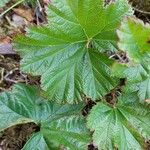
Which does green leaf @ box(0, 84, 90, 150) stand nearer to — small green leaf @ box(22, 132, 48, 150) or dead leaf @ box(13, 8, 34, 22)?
small green leaf @ box(22, 132, 48, 150)

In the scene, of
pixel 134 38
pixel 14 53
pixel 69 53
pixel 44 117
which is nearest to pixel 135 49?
pixel 134 38

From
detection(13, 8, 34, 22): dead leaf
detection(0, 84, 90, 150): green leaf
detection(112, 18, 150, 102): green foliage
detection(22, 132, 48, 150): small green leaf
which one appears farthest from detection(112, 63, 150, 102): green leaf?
detection(13, 8, 34, 22): dead leaf

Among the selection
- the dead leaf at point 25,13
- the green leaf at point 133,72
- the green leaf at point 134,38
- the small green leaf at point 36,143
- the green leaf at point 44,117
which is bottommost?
the small green leaf at point 36,143

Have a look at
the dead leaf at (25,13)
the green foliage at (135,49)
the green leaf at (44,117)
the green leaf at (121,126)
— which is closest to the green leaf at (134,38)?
the green foliage at (135,49)

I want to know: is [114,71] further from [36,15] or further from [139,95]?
[36,15]

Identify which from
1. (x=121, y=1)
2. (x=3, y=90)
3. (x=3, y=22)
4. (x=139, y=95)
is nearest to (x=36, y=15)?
(x=3, y=22)

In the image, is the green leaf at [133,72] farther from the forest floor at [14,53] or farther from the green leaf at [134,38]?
the forest floor at [14,53]

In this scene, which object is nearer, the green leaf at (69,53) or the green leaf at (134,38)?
the green leaf at (134,38)

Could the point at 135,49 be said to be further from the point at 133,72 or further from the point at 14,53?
the point at 14,53
